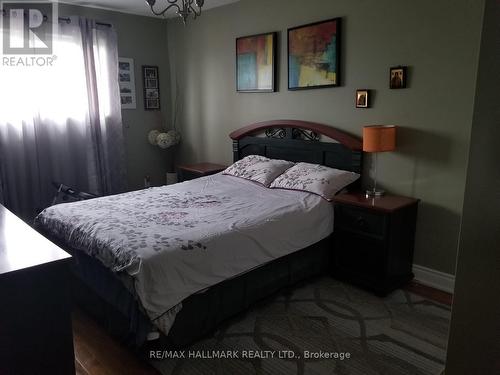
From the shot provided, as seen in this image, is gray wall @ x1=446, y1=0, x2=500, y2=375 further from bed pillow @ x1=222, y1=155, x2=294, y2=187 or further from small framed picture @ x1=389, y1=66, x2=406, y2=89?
bed pillow @ x1=222, y1=155, x2=294, y2=187

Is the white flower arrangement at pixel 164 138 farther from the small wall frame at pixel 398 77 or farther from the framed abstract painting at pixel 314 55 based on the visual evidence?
the small wall frame at pixel 398 77

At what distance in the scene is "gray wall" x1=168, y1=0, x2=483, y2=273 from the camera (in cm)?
261

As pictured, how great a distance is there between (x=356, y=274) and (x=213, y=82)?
276 cm

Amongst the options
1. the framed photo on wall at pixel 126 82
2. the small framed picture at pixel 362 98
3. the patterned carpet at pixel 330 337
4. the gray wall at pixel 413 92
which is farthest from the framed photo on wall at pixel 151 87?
the patterned carpet at pixel 330 337

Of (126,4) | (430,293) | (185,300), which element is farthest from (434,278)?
(126,4)

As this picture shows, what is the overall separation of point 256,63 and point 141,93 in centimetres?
161

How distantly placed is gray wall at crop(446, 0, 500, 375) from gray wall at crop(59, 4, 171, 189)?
14.0ft

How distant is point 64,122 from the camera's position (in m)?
3.97

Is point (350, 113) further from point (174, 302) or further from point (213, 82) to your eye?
point (174, 302)

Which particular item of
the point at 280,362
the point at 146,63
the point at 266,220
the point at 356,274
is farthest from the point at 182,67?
the point at 280,362

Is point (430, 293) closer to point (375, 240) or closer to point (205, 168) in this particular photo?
point (375, 240)

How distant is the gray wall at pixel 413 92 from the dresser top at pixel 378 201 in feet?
0.50

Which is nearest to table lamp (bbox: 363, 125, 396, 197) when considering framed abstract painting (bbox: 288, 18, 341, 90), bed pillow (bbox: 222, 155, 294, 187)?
framed abstract painting (bbox: 288, 18, 341, 90)

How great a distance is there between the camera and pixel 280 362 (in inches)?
80.6
